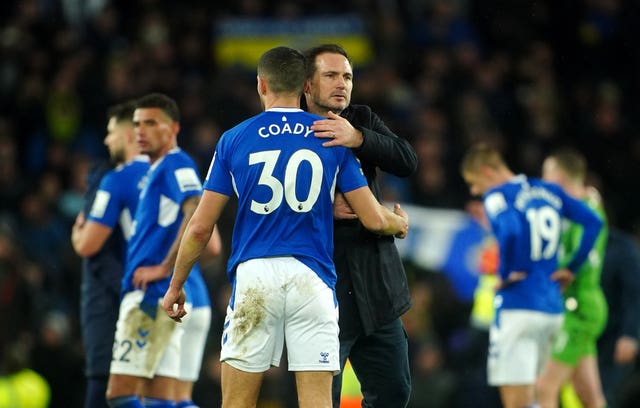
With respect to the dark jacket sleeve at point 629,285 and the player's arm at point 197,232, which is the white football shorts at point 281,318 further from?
the dark jacket sleeve at point 629,285

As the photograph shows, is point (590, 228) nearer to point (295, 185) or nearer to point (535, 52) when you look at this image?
point (295, 185)

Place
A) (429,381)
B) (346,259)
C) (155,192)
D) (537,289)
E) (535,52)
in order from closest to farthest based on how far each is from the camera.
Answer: (346,259) → (155,192) → (537,289) → (429,381) → (535,52)

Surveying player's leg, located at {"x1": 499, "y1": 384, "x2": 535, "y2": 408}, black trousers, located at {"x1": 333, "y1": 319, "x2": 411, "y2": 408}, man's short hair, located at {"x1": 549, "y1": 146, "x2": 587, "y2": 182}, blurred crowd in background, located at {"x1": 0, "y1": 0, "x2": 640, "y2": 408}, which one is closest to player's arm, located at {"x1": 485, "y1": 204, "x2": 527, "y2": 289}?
player's leg, located at {"x1": 499, "y1": 384, "x2": 535, "y2": 408}

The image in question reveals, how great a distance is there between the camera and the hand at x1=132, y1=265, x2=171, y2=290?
7332mm

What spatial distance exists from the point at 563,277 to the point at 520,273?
0.67 metres

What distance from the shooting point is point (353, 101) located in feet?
51.7

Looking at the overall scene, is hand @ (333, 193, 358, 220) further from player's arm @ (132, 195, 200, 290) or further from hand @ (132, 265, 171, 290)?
hand @ (132, 265, 171, 290)

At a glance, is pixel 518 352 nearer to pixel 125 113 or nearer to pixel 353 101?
pixel 125 113

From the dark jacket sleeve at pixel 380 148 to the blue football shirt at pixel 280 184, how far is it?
0.86 ft

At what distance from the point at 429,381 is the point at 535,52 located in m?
6.58

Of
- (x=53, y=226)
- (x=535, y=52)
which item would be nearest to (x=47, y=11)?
(x=53, y=226)

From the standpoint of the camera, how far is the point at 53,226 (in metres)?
13.6

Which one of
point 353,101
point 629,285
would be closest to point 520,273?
point 629,285

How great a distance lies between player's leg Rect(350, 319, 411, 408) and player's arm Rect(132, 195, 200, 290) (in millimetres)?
1524
